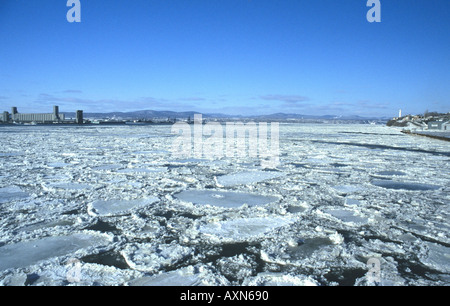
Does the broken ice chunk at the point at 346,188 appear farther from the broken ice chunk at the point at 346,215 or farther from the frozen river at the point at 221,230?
the broken ice chunk at the point at 346,215

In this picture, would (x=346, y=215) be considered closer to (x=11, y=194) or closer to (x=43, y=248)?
(x=43, y=248)

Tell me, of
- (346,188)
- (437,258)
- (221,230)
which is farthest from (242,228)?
(346,188)

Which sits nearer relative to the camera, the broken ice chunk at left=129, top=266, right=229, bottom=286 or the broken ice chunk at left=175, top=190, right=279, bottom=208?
the broken ice chunk at left=129, top=266, right=229, bottom=286

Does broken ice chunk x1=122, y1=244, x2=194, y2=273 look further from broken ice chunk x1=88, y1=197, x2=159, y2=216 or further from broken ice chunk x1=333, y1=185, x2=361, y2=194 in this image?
broken ice chunk x1=333, y1=185, x2=361, y2=194

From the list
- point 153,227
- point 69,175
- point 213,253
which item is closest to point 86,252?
point 153,227

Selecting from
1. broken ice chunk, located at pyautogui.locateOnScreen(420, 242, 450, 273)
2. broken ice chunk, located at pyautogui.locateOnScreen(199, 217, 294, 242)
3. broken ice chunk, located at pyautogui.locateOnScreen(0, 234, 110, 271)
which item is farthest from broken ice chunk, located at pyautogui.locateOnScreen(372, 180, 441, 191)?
broken ice chunk, located at pyautogui.locateOnScreen(0, 234, 110, 271)
